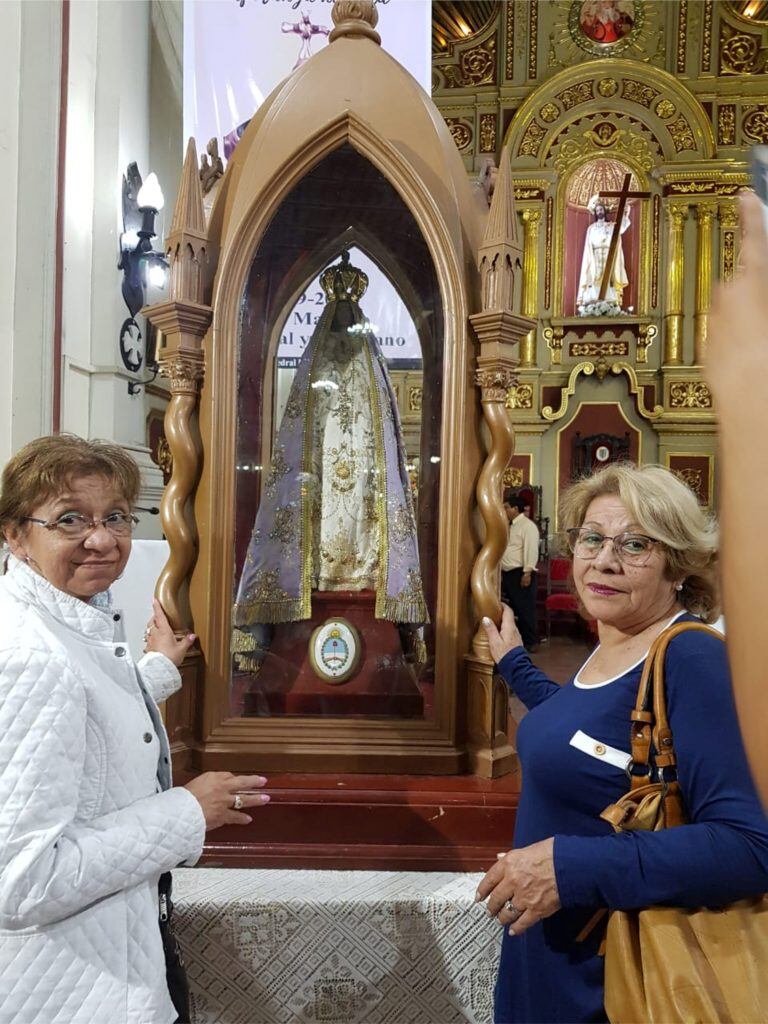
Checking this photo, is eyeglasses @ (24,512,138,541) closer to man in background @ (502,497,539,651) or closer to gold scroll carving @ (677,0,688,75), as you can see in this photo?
man in background @ (502,497,539,651)

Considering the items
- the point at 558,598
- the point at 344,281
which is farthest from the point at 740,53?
the point at 344,281

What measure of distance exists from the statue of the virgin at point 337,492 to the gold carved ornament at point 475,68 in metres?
10.6

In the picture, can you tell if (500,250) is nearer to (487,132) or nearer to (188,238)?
(188,238)

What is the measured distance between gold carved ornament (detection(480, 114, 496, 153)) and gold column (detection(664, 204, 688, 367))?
2734 mm

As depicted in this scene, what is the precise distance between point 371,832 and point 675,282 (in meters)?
10.7

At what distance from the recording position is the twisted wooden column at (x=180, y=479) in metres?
1.86

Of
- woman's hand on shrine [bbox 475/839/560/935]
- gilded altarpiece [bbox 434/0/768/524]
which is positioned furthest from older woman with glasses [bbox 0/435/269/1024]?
gilded altarpiece [bbox 434/0/768/524]

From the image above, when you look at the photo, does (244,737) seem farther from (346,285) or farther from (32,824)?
(346,285)

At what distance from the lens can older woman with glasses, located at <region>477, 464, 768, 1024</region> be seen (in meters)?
1.02

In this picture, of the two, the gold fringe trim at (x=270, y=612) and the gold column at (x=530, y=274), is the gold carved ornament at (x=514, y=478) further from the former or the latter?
the gold fringe trim at (x=270, y=612)

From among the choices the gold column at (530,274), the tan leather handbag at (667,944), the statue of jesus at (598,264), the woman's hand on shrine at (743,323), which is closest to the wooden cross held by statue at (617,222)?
the statue of jesus at (598,264)

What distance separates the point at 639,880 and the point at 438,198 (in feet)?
5.25

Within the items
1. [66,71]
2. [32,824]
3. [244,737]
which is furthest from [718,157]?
[32,824]

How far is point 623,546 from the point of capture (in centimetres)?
128
